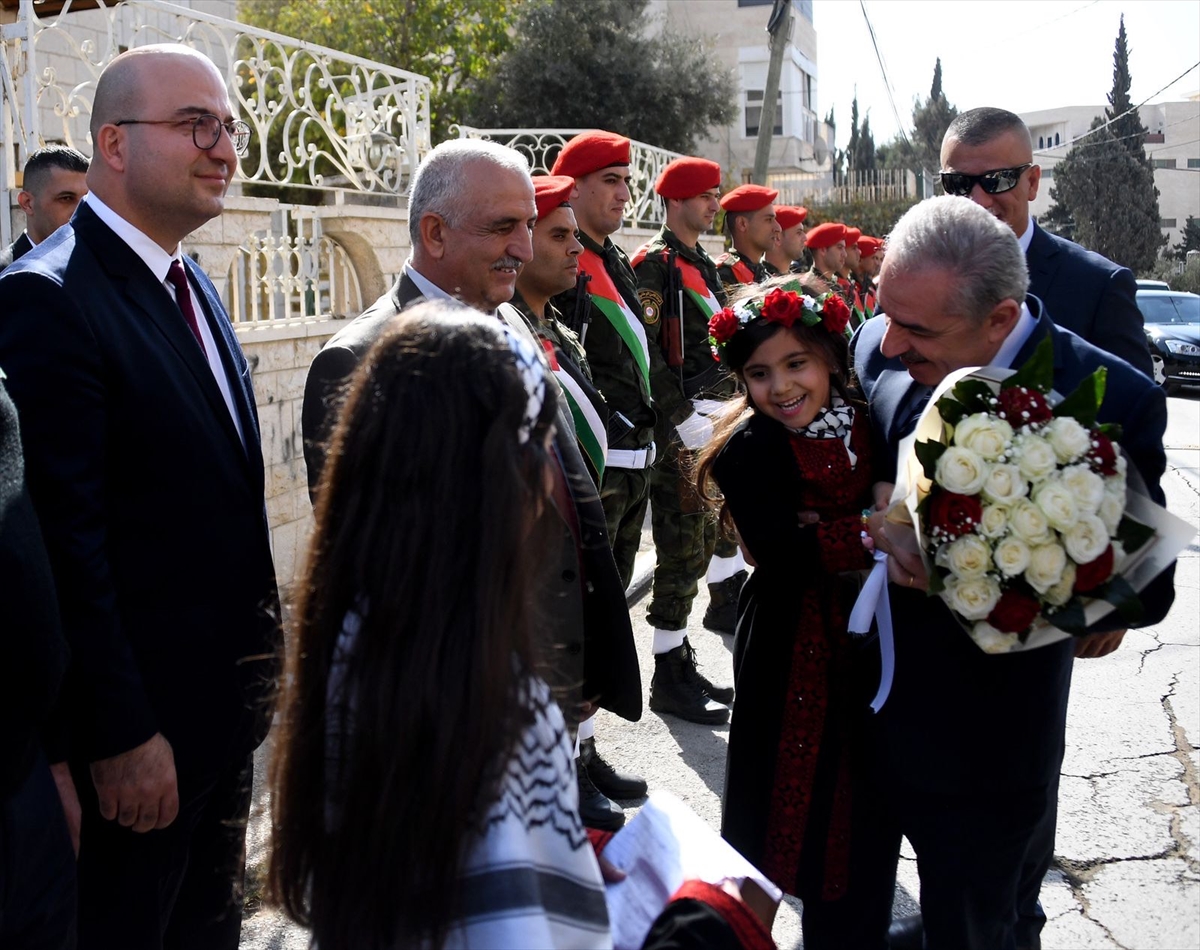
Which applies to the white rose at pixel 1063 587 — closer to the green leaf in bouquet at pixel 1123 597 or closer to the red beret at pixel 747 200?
the green leaf in bouquet at pixel 1123 597

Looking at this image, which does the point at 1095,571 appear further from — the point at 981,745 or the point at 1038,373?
the point at 981,745

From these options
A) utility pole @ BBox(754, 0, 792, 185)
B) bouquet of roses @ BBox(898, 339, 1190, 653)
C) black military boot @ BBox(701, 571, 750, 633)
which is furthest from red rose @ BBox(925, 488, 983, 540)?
utility pole @ BBox(754, 0, 792, 185)

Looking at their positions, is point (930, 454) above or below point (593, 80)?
below

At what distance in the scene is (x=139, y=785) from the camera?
86.2 inches

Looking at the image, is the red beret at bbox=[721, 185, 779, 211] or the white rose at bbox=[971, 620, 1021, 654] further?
the red beret at bbox=[721, 185, 779, 211]

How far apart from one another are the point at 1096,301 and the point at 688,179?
3.35 metres

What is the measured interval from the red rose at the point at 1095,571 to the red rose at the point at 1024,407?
0.27 metres

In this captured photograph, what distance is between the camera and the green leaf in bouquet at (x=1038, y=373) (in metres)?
2.15

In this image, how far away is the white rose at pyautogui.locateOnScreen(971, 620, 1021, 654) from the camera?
6.96 feet

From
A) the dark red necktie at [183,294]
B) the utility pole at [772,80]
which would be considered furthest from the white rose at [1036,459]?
the utility pole at [772,80]

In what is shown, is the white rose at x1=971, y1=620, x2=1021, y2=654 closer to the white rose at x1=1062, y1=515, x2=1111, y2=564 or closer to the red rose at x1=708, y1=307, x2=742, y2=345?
the white rose at x1=1062, y1=515, x2=1111, y2=564

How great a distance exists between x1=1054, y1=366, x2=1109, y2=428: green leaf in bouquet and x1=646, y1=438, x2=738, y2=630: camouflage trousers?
2.93 meters

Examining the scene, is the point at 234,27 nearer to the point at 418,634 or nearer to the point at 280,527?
the point at 280,527

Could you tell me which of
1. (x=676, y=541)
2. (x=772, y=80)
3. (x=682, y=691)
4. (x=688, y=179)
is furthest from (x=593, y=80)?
(x=682, y=691)
